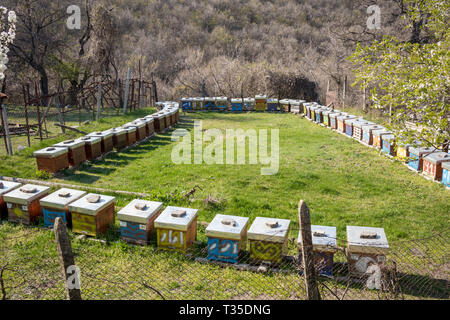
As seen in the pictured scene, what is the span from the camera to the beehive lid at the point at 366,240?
15.6 feet

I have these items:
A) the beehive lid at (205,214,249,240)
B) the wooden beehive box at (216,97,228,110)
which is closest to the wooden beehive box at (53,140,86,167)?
the beehive lid at (205,214,249,240)

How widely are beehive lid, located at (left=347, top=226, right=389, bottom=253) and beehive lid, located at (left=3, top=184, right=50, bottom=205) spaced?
4.95 m

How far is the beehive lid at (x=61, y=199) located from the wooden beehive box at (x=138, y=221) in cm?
103

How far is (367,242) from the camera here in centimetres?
482

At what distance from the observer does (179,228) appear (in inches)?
214

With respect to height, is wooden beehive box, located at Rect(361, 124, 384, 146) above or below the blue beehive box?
below

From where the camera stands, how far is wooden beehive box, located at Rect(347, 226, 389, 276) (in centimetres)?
476

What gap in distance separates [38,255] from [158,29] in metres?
40.4

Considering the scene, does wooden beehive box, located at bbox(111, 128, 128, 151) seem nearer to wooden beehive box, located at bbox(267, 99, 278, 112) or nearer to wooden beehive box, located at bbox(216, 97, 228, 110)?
wooden beehive box, located at bbox(216, 97, 228, 110)

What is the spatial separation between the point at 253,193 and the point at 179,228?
2791mm

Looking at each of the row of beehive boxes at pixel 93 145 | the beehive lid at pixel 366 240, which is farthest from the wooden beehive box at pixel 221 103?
the beehive lid at pixel 366 240

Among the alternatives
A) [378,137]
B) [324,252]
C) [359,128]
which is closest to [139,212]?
[324,252]
